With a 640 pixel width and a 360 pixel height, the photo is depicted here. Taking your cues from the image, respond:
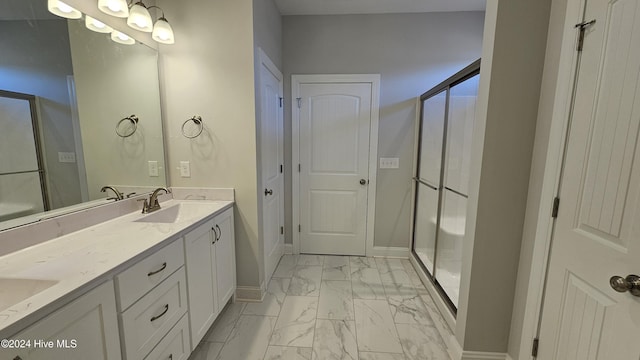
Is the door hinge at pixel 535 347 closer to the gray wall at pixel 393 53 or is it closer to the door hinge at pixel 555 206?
the door hinge at pixel 555 206

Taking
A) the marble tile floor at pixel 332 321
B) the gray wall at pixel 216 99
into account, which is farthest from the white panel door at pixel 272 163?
the marble tile floor at pixel 332 321

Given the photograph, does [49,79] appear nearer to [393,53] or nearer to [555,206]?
[555,206]

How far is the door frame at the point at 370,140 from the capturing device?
9.41ft

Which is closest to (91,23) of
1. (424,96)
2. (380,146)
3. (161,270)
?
(161,270)

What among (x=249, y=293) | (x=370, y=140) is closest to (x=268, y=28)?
(x=370, y=140)

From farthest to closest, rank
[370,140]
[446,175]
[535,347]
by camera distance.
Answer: [370,140] < [446,175] < [535,347]

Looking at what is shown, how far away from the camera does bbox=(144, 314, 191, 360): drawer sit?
1.22 m

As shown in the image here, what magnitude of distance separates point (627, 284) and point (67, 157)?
8.25 feet

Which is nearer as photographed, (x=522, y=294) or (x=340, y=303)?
(x=522, y=294)

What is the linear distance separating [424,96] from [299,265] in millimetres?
2330

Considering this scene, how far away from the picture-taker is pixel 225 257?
75.8 inches

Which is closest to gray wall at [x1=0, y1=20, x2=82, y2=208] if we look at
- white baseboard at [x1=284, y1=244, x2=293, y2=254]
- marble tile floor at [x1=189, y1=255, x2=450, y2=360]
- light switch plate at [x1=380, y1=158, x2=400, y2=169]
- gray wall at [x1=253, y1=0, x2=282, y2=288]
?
gray wall at [x1=253, y1=0, x2=282, y2=288]

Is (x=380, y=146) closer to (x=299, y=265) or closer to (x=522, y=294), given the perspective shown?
(x=299, y=265)

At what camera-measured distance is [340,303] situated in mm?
2191
